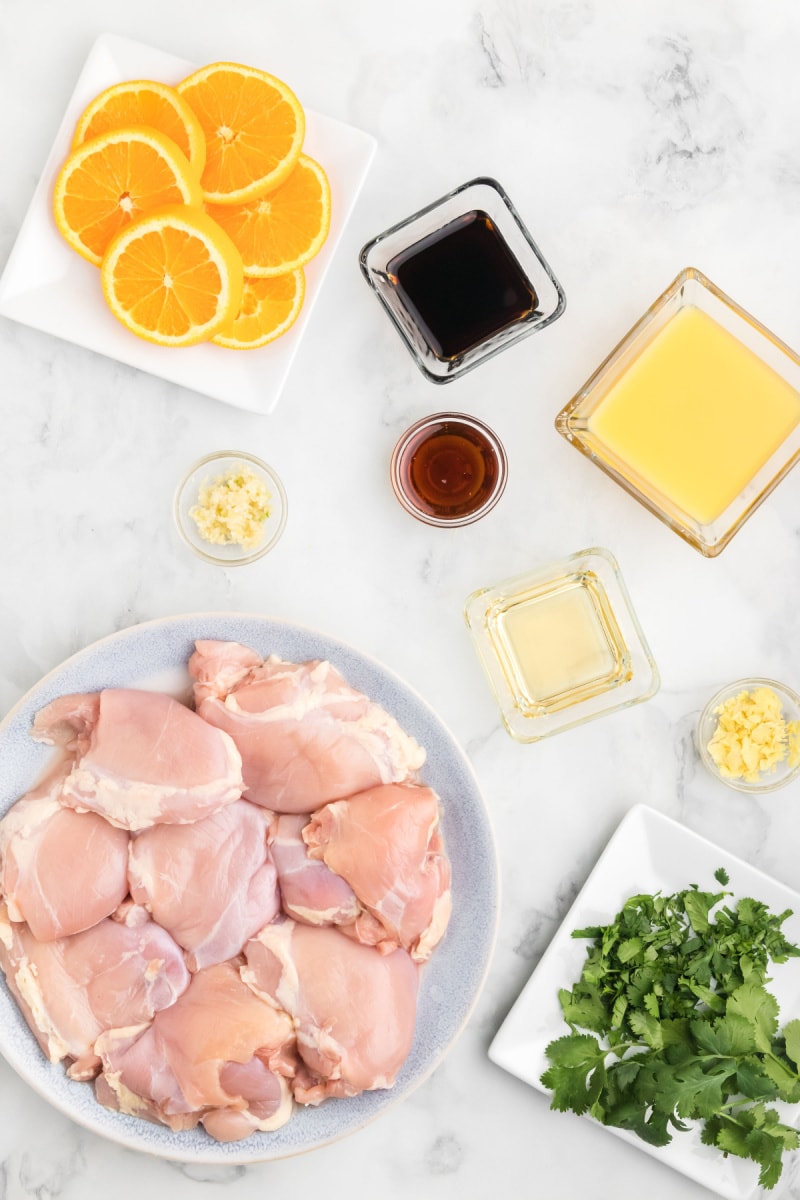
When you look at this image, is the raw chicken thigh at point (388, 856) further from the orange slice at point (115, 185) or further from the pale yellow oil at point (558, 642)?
the orange slice at point (115, 185)

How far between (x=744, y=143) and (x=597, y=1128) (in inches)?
78.5

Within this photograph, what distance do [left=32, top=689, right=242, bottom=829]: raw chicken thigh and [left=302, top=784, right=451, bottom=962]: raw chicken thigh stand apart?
0.65 feet

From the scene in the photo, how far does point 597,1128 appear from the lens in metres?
1.93

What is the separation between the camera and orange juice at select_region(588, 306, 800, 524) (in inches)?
68.8

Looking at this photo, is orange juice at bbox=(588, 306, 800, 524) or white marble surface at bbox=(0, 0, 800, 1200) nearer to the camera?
orange juice at bbox=(588, 306, 800, 524)

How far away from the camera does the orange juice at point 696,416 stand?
1.75 m

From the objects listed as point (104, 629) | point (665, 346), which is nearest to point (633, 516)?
point (665, 346)

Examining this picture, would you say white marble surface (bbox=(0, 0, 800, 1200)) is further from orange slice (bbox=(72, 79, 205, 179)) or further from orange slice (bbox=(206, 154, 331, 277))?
orange slice (bbox=(72, 79, 205, 179))

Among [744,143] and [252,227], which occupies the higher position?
[744,143]

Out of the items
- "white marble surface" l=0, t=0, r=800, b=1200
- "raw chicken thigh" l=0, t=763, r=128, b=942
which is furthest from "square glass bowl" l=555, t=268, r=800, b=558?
"raw chicken thigh" l=0, t=763, r=128, b=942

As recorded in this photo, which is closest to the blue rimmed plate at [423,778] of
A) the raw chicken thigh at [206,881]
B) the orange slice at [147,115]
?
the raw chicken thigh at [206,881]

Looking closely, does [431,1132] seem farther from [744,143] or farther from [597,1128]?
[744,143]

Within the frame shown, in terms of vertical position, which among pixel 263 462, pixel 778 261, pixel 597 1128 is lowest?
pixel 597 1128

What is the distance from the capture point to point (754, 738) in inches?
72.1
